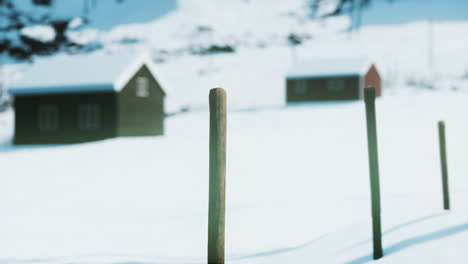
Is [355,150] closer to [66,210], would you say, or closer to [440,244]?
[66,210]

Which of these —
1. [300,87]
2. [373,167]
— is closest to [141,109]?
[300,87]

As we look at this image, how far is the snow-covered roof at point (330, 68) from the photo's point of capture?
39.9 metres

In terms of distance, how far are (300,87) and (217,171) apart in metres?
38.4

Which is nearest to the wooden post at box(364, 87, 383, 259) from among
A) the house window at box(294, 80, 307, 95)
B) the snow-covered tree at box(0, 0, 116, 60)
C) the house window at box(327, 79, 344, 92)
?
the house window at box(327, 79, 344, 92)


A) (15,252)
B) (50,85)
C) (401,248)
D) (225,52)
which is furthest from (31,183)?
(225,52)

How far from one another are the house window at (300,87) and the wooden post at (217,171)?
3809 cm

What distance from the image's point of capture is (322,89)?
41344 millimetres

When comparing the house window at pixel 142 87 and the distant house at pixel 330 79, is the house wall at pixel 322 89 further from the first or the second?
the house window at pixel 142 87

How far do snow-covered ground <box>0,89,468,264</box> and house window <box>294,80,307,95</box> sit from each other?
15.0 metres

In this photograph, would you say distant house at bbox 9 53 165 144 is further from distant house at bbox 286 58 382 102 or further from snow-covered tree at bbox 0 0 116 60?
snow-covered tree at bbox 0 0 116 60

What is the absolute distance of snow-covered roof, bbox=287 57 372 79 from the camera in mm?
39916

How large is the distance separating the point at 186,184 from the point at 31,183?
17.2ft

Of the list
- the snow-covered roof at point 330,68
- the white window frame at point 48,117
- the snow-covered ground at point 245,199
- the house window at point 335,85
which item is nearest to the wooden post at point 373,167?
the snow-covered ground at point 245,199

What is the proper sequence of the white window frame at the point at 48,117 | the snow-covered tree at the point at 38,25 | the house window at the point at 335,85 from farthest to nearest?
the snow-covered tree at the point at 38,25
the house window at the point at 335,85
the white window frame at the point at 48,117
